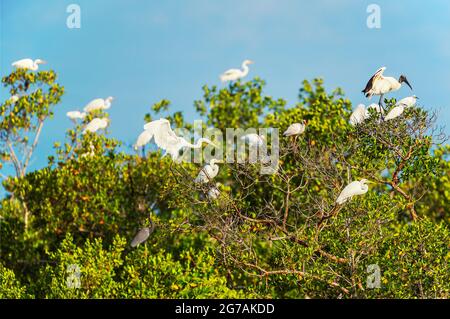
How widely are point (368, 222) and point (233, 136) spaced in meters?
7.12

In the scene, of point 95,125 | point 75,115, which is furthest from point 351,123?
point 75,115

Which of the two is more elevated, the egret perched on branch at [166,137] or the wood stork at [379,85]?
the wood stork at [379,85]

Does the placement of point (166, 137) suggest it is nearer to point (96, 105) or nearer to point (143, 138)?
point (143, 138)

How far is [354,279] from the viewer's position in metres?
13.3

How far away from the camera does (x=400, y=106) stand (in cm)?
1349

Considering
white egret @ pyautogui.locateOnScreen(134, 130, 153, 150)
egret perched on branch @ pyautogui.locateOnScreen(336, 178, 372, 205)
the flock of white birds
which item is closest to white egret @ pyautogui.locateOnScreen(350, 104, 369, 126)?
the flock of white birds

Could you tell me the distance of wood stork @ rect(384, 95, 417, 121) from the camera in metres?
13.4

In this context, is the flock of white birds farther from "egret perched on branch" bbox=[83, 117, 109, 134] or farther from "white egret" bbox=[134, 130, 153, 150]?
"egret perched on branch" bbox=[83, 117, 109, 134]

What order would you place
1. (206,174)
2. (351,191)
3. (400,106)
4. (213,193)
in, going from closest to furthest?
(351,191) → (400,106) → (206,174) → (213,193)

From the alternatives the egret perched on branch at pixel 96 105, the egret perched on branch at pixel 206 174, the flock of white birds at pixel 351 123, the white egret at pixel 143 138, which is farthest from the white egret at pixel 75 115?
the egret perched on branch at pixel 206 174

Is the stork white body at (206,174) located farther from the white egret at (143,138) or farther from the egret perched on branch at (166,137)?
the white egret at (143,138)

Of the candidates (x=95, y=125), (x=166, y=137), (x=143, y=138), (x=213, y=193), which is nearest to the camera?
(x=213, y=193)

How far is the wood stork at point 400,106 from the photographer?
43.9ft
